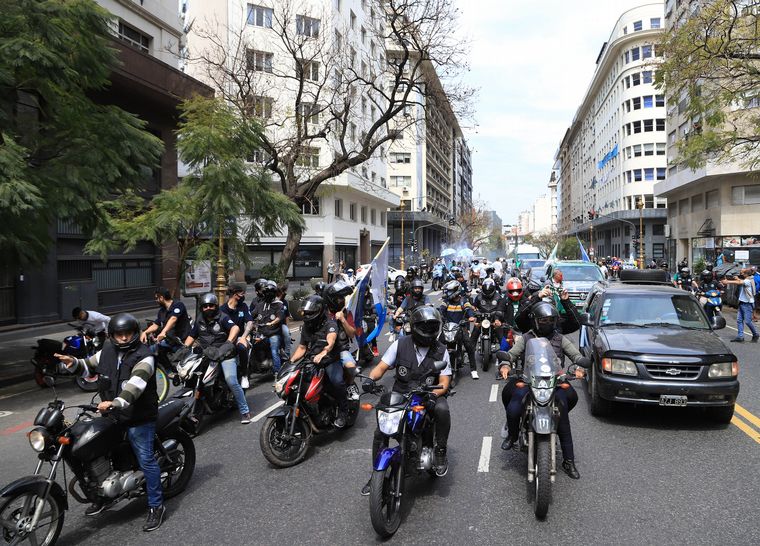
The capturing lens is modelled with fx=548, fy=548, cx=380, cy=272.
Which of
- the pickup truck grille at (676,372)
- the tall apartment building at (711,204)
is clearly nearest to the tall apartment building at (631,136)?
the tall apartment building at (711,204)

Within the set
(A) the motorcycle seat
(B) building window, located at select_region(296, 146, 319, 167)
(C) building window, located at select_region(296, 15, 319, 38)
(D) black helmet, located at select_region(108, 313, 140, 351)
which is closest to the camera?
(D) black helmet, located at select_region(108, 313, 140, 351)

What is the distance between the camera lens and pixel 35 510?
12.5 ft

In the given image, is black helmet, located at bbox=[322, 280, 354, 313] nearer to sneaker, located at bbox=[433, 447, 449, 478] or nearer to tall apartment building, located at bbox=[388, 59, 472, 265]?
sneaker, located at bbox=[433, 447, 449, 478]

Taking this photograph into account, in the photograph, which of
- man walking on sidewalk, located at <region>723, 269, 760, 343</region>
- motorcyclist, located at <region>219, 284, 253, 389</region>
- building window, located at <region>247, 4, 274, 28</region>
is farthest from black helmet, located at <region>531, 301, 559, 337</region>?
building window, located at <region>247, 4, 274, 28</region>

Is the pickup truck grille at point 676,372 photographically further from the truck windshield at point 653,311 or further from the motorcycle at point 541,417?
the motorcycle at point 541,417

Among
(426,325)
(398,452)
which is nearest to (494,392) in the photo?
(426,325)

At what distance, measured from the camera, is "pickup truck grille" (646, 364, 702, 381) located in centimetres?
621

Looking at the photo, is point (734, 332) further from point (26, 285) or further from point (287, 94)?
point (287, 94)

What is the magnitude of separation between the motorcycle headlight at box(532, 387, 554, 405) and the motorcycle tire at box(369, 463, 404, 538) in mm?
1278

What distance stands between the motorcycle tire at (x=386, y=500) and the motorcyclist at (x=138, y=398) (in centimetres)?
180

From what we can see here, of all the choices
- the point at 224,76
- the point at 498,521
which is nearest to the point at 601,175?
the point at 224,76

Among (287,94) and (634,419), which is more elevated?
(287,94)

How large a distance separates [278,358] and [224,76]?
1578cm

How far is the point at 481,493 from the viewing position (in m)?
4.84
